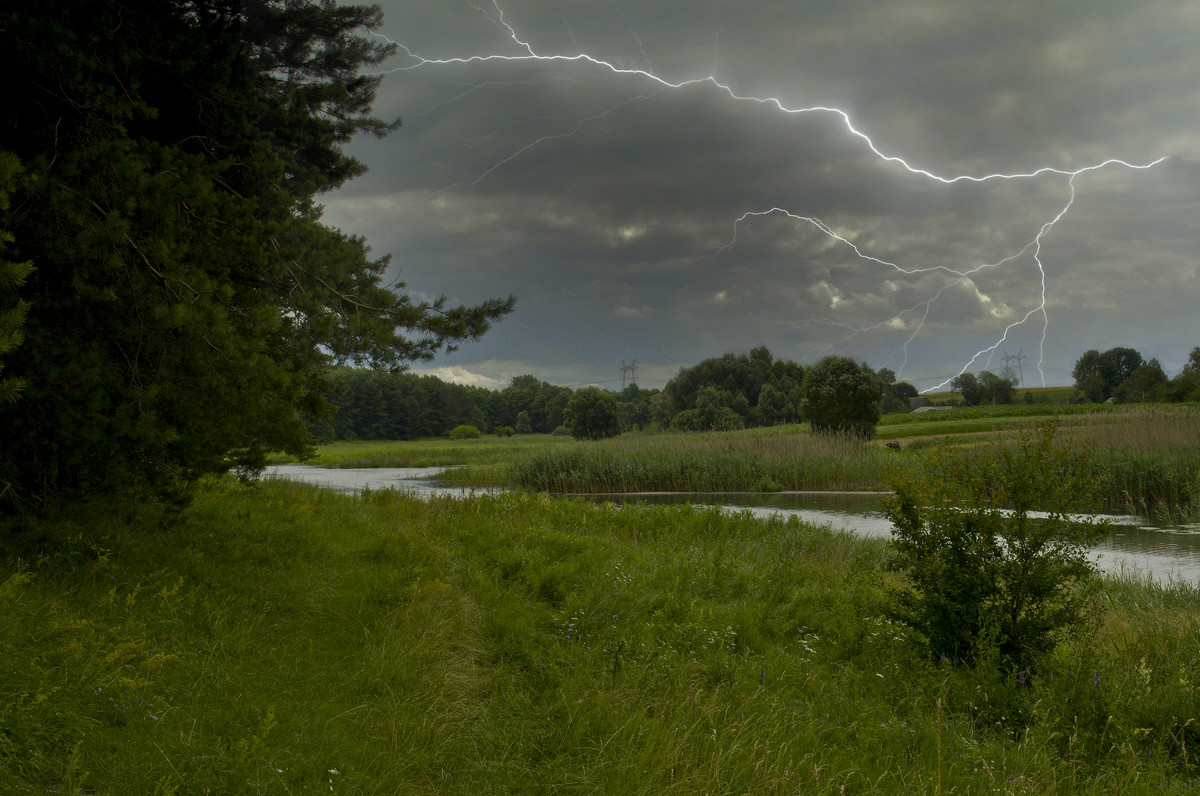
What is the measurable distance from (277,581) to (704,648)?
138 inches

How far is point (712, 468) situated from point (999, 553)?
16.9 m

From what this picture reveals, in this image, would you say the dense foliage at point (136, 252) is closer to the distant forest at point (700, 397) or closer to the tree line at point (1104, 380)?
the distant forest at point (700, 397)

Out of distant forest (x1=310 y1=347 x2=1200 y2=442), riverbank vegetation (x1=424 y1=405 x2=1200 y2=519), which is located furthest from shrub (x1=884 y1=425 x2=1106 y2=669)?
distant forest (x1=310 y1=347 x2=1200 y2=442)

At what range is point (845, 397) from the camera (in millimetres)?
29219

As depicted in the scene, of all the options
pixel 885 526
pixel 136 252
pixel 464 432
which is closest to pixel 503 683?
pixel 136 252

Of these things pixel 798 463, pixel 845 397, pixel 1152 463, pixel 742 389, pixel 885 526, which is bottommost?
pixel 885 526

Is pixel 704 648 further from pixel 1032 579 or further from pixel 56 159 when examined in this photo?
pixel 56 159

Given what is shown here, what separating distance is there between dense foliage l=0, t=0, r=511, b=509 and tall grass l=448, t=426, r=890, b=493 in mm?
15839

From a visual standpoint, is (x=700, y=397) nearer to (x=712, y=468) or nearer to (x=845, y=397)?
(x=845, y=397)

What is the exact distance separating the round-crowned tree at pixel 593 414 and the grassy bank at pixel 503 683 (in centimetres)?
4427

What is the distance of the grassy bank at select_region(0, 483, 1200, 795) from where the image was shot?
291 cm

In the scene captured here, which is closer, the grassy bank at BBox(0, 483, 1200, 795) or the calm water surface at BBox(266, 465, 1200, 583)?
the grassy bank at BBox(0, 483, 1200, 795)

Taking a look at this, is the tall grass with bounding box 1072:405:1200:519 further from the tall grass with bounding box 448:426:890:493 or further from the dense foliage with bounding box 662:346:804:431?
the dense foliage with bounding box 662:346:804:431

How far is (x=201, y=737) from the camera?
114 inches
